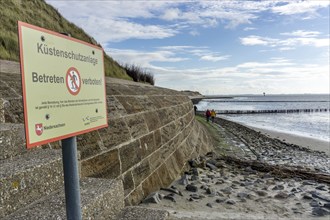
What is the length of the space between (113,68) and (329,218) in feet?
34.7

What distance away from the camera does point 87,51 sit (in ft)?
5.92

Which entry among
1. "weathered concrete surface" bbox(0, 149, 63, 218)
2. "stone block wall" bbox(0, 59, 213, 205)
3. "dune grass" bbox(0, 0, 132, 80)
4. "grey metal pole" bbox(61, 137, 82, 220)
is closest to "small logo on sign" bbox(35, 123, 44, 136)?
"grey metal pole" bbox(61, 137, 82, 220)

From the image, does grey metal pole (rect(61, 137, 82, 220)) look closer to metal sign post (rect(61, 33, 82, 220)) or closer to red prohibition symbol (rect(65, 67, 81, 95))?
metal sign post (rect(61, 33, 82, 220))

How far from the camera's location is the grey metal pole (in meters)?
1.57

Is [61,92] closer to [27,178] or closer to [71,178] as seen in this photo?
[71,178]

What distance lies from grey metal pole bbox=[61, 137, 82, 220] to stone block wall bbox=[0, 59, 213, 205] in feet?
4.45

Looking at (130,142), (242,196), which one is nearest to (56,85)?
(130,142)

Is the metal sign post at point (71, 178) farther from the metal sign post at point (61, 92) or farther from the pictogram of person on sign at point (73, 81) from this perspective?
the pictogram of person on sign at point (73, 81)

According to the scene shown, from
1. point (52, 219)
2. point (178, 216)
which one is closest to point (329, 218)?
point (178, 216)

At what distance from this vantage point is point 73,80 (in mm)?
1623

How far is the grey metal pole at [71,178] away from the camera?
1.57 meters

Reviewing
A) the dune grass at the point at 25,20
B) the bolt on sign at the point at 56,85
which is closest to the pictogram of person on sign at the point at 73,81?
the bolt on sign at the point at 56,85

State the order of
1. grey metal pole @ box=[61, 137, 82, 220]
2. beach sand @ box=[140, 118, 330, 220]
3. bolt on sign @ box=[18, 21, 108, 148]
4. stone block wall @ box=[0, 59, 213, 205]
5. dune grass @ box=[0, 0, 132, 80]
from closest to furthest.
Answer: bolt on sign @ box=[18, 21, 108, 148] < grey metal pole @ box=[61, 137, 82, 220] < stone block wall @ box=[0, 59, 213, 205] < beach sand @ box=[140, 118, 330, 220] < dune grass @ box=[0, 0, 132, 80]

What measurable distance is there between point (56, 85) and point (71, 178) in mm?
481
